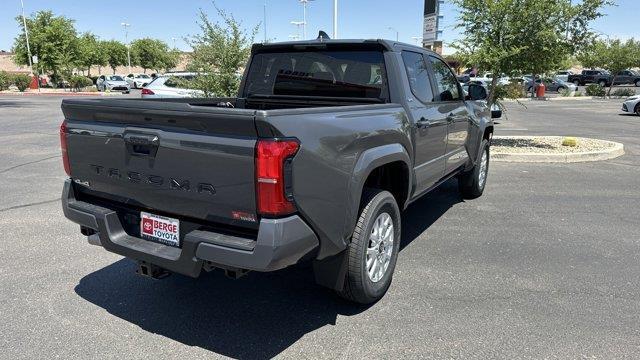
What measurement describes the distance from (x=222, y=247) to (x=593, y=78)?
56.0 metres

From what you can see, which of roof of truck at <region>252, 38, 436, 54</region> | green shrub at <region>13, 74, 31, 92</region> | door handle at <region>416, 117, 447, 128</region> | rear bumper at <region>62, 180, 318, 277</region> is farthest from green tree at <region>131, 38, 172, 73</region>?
rear bumper at <region>62, 180, 318, 277</region>

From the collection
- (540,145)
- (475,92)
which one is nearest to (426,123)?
(475,92)

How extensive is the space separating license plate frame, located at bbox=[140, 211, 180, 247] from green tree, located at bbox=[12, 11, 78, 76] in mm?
46367

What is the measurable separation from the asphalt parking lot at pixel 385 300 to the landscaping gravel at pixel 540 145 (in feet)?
14.7

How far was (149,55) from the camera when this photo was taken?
238ft

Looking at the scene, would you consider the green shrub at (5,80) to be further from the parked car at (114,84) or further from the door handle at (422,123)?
the door handle at (422,123)

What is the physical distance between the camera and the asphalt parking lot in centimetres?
316

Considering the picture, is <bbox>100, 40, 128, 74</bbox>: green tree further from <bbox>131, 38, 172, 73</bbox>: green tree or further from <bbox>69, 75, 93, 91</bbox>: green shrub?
<bbox>69, 75, 93, 91</bbox>: green shrub

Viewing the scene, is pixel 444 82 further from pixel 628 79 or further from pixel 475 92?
pixel 628 79

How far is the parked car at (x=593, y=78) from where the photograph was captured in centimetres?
4854

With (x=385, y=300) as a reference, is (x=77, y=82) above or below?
above

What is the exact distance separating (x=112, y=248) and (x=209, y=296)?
0.94 metres

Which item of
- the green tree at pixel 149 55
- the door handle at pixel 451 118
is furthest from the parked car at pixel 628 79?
the green tree at pixel 149 55

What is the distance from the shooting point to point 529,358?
303cm
